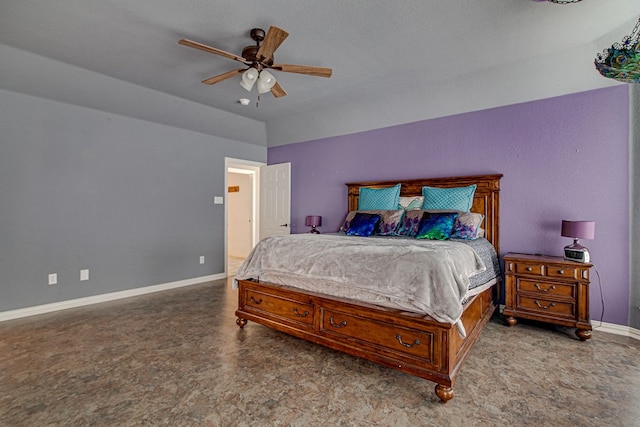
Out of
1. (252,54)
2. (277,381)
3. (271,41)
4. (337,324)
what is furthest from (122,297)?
(271,41)

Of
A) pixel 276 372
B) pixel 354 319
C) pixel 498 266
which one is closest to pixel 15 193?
pixel 276 372

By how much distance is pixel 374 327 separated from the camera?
219cm

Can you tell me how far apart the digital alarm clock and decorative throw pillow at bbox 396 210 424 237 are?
1444 mm

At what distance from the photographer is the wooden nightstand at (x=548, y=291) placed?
2818 millimetres

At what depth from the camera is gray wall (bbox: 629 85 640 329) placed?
2895 millimetres

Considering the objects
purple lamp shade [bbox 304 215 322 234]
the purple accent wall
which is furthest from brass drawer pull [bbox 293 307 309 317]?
the purple accent wall

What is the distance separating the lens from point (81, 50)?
298 cm

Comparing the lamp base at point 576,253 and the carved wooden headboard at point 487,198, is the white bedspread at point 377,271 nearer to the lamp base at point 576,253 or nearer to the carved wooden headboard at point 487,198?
the lamp base at point 576,253

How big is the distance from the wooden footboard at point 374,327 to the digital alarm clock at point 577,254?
90cm

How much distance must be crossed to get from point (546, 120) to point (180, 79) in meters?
4.26

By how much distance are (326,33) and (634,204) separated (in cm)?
334

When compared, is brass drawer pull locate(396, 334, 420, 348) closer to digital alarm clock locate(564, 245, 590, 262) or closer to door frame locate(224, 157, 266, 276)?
digital alarm clock locate(564, 245, 590, 262)

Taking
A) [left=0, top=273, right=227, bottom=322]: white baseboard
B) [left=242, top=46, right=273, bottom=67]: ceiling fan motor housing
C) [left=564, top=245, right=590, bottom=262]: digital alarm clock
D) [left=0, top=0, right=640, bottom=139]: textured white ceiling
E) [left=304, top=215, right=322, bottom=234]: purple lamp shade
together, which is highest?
[left=0, top=0, right=640, bottom=139]: textured white ceiling

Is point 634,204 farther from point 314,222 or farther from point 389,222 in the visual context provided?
point 314,222
